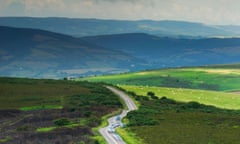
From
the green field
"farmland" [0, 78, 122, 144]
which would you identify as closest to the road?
"farmland" [0, 78, 122, 144]

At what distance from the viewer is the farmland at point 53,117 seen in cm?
10250

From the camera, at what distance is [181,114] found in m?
150

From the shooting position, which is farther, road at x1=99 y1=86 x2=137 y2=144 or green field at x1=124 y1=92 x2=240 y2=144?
green field at x1=124 y1=92 x2=240 y2=144

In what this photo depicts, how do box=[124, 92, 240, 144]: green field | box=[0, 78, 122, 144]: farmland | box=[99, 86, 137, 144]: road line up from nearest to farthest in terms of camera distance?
box=[99, 86, 137, 144]: road
box=[124, 92, 240, 144]: green field
box=[0, 78, 122, 144]: farmland

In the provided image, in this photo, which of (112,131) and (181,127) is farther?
(181,127)

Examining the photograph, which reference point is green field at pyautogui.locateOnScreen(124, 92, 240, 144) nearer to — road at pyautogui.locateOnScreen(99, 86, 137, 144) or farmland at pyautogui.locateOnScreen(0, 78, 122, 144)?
road at pyautogui.locateOnScreen(99, 86, 137, 144)

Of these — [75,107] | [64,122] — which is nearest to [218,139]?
[64,122]

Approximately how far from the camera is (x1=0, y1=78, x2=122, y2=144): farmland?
102 meters

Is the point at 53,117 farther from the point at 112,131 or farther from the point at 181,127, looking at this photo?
the point at 181,127

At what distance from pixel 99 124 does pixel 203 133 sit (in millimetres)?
28435

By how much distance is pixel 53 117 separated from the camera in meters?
138

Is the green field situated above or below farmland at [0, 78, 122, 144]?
below

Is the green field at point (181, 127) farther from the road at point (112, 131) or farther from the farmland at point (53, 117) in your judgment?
the farmland at point (53, 117)

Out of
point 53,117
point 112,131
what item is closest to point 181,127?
point 112,131
